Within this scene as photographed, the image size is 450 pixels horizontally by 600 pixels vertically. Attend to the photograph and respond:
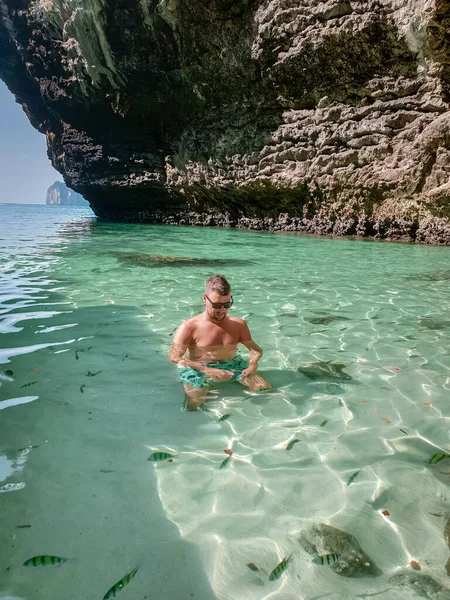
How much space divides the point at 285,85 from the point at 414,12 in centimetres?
539

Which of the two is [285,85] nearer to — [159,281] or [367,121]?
[367,121]

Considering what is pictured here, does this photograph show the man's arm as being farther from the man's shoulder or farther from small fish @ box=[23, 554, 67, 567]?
small fish @ box=[23, 554, 67, 567]

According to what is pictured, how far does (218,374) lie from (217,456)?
83cm

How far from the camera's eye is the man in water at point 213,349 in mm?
3109

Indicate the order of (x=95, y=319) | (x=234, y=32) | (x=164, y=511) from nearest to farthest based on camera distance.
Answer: (x=164, y=511), (x=95, y=319), (x=234, y=32)

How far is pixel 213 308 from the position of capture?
126 inches

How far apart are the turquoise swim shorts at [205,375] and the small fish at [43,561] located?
1.58 meters

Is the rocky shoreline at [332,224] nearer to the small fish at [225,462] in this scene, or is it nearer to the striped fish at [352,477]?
the striped fish at [352,477]

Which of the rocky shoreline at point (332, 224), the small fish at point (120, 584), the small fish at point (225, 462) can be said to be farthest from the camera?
the rocky shoreline at point (332, 224)

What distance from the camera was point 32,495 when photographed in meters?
2.00

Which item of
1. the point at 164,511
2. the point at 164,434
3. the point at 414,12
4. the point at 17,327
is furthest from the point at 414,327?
the point at 414,12

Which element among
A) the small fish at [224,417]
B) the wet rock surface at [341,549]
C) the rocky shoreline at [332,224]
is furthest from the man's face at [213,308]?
the rocky shoreline at [332,224]

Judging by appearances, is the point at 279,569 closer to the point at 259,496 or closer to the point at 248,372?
the point at 259,496

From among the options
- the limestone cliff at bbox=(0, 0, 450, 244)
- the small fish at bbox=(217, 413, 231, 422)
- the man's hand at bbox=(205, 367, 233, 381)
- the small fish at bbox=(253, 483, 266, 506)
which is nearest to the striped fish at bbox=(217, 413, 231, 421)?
the small fish at bbox=(217, 413, 231, 422)
